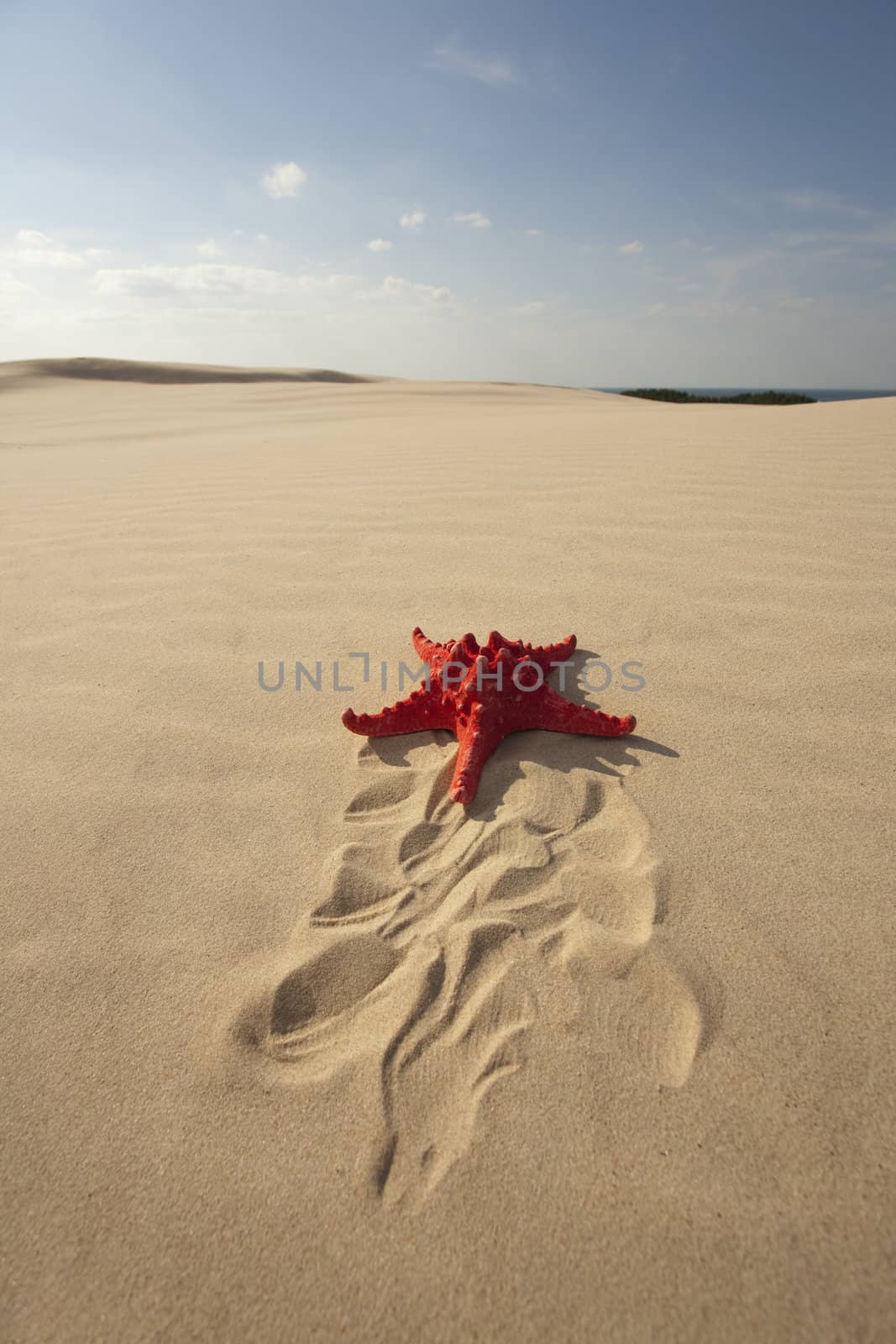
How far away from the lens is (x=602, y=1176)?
1078 mm

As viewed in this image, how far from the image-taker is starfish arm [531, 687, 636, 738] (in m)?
1.95

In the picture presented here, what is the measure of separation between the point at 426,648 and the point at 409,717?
36 cm

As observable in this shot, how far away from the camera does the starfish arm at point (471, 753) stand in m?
1.74

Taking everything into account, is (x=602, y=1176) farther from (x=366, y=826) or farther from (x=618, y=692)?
(x=618, y=692)

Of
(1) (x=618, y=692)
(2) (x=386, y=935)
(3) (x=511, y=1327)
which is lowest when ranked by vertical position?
(3) (x=511, y=1327)

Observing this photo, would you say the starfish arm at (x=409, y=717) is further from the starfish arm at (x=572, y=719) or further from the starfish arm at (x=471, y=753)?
the starfish arm at (x=572, y=719)

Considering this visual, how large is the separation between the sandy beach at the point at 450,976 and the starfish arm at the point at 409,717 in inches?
2.9

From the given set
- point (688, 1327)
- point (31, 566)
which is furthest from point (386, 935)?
point (31, 566)

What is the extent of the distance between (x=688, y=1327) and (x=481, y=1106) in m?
0.39

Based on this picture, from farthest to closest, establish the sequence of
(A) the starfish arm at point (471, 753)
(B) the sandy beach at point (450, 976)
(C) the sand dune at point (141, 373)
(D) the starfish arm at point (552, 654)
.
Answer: (C) the sand dune at point (141, 373) < (D) the starfish arm at point (552, 654) < (A) the starfish arm at point (471, 753) < (B) the sandy beach at point (450, 976)

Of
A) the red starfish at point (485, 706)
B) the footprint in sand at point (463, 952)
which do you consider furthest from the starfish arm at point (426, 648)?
the footprint in sand at point (463, 952)

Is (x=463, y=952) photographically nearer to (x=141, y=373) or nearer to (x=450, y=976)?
(x=450, y=976)

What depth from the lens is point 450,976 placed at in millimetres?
1357

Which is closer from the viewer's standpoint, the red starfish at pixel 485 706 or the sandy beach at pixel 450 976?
the sandy beach at pixel 450 976
